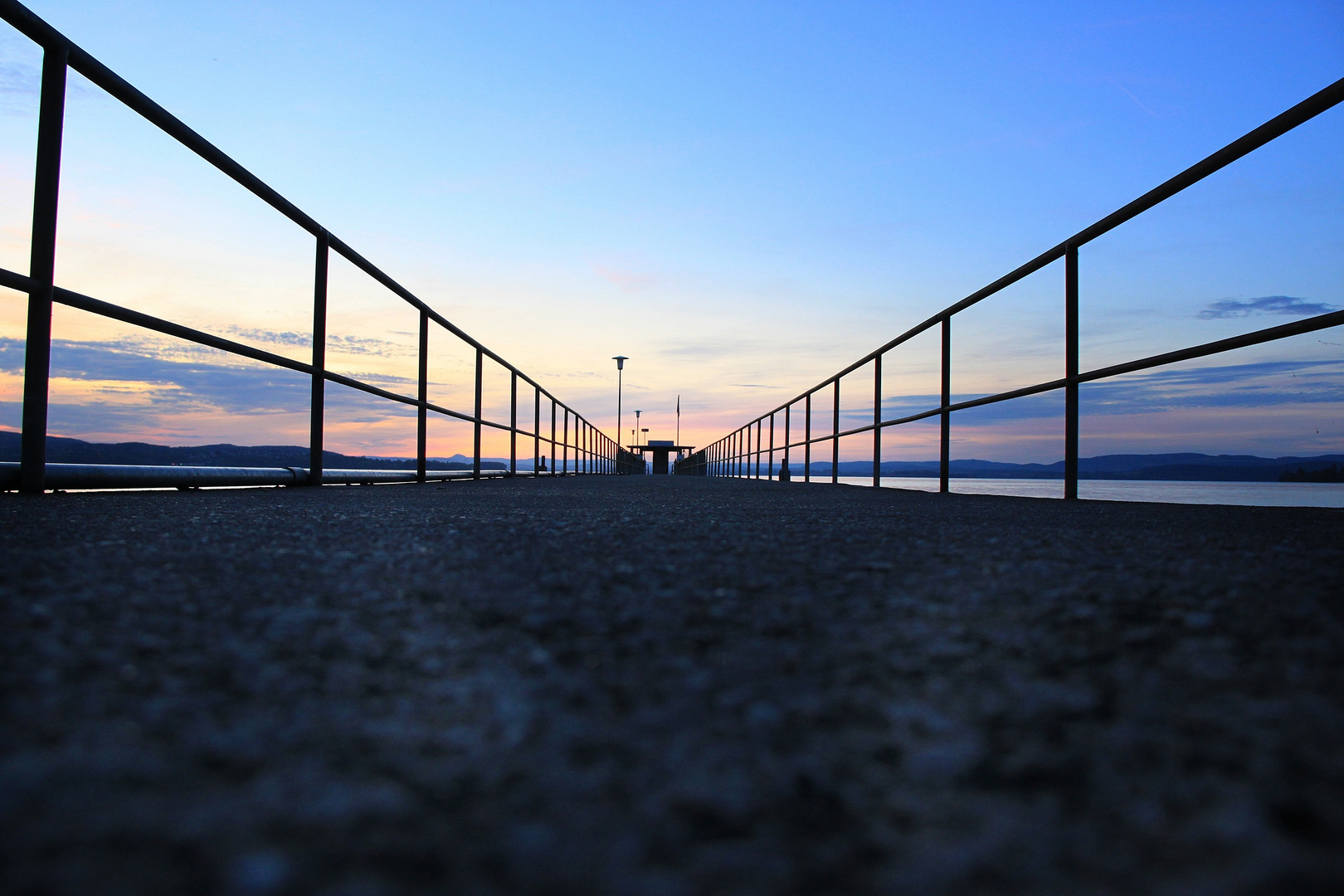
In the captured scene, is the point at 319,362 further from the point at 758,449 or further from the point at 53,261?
the point at 758,449

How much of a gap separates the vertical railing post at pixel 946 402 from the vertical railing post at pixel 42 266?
3.54 m

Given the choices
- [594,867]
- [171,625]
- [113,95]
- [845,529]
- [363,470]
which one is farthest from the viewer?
[363,470]

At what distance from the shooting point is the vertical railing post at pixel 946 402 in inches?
153

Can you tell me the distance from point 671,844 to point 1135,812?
8.6 inches

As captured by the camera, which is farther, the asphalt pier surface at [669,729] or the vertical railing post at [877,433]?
the vertical railing post at [877,433]

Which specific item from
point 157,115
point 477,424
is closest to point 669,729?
point 157,115

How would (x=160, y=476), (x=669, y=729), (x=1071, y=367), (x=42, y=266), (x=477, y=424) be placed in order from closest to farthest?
1. (x=669, y=729)
2. (x=42, y=266)
3. (x=160, y=476)
4. (x=1071, y=367)
5. (x=477, y=424)

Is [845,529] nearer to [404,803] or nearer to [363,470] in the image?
[404,803]

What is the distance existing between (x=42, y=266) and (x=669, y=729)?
2.26 metres

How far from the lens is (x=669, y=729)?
17.5 inches

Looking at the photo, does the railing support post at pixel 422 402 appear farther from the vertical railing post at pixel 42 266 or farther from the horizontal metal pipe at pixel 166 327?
the vertical railing post at pixel 42 266

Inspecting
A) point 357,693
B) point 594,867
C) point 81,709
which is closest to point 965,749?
point 594,867

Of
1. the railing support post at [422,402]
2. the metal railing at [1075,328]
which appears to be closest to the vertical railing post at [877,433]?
the metal railing at [1075,328]

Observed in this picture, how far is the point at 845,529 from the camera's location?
56.4 inches
